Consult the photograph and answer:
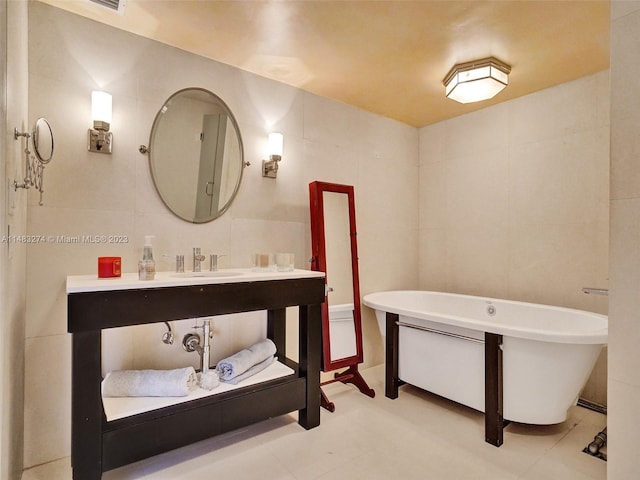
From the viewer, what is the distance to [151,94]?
2.06 meters

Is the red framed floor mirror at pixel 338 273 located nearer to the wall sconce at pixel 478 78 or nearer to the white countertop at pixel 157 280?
the white countertop at pixel 157 280

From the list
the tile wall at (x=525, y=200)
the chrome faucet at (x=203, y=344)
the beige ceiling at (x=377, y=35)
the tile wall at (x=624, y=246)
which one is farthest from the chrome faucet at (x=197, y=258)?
the tile wall at (x=525, y=200)

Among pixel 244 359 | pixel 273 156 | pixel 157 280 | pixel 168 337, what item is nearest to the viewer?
pixel 157 280

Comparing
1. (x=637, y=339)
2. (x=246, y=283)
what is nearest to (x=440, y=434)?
(x=637, y=339)

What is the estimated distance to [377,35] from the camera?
199 centimetres

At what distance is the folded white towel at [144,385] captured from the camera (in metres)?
1.78

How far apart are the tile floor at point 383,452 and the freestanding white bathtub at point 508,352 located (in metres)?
0.19

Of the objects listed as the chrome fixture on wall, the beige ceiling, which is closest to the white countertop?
the chrome fixture on wall

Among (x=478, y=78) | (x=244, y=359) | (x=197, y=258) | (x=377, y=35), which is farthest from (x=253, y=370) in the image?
(x=478, y=78)

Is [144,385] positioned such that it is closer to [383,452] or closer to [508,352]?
[383,452]

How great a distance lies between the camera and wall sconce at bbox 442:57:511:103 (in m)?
2.26

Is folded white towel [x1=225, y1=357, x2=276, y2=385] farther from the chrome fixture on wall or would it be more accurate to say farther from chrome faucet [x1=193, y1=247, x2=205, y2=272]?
the chrome fixture on wall

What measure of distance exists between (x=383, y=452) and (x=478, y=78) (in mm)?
2388

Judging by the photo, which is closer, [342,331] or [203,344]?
[203,344]
